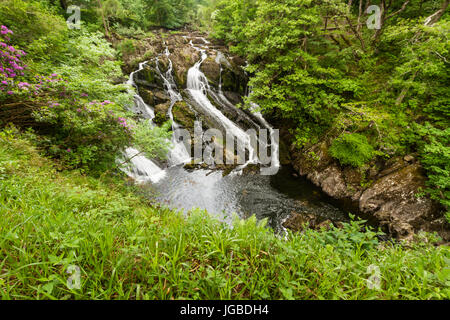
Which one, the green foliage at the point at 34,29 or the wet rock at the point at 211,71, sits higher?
the wet rock at the point at 211,71

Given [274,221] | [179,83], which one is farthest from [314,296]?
[179,83]

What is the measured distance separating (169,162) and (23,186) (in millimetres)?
8153

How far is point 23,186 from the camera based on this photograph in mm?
2725

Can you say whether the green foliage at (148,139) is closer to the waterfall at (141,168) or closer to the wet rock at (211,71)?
the waterfall at (141,168)

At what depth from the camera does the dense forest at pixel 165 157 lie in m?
1.53

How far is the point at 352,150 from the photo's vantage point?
881 cm

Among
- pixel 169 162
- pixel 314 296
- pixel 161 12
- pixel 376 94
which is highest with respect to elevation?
pixel 161 12

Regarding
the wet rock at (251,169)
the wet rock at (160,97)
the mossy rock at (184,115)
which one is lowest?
A: the wet rock at (251,169)

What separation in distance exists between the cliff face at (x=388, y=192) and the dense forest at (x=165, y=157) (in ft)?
0.84

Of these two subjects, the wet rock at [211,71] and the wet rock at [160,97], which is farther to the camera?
the wet rock at [211,71]

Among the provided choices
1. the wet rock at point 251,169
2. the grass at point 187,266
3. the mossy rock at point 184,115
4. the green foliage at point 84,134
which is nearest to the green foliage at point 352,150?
the wet rock at point 251,169

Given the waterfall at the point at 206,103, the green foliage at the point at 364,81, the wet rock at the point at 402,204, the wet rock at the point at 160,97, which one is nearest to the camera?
the wet rock at the point at 402,204

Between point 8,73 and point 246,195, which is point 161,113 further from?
point 246,195
